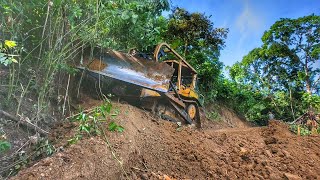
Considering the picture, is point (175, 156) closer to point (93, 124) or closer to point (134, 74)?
point (93, 124)

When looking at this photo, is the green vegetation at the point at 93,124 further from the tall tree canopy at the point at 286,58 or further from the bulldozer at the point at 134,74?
the tall tree canopy at the point at 286,58

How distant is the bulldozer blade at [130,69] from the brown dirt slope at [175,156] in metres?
0.62

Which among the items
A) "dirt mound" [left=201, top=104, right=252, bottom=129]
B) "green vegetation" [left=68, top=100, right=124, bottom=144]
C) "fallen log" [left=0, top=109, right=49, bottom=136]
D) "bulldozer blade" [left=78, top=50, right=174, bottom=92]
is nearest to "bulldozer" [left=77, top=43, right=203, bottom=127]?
"bulldozer blade" [left=78, top=50, right=174, bottom=92]

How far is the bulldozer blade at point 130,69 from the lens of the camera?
5.90 m

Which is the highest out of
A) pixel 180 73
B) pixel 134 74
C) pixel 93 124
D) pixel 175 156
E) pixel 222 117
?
pixel 180 73

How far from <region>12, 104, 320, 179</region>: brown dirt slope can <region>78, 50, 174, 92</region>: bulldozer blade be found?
0.62 metres

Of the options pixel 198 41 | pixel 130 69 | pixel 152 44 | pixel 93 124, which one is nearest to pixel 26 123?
pixel 93 124

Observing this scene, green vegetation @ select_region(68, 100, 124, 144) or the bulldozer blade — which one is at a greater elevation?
the bulldozer blade

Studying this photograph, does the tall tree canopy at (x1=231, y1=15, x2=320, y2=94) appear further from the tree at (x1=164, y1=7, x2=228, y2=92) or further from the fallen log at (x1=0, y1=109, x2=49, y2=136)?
the fallen log at (x1=0, y1=109, x2=49, y2=136)

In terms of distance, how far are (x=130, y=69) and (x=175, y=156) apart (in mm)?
2309

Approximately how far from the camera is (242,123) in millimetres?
16219

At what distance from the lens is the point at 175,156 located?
439cm

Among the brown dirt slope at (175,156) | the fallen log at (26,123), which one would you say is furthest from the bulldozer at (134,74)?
the fallen log at (26,123)

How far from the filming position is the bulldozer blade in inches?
232
